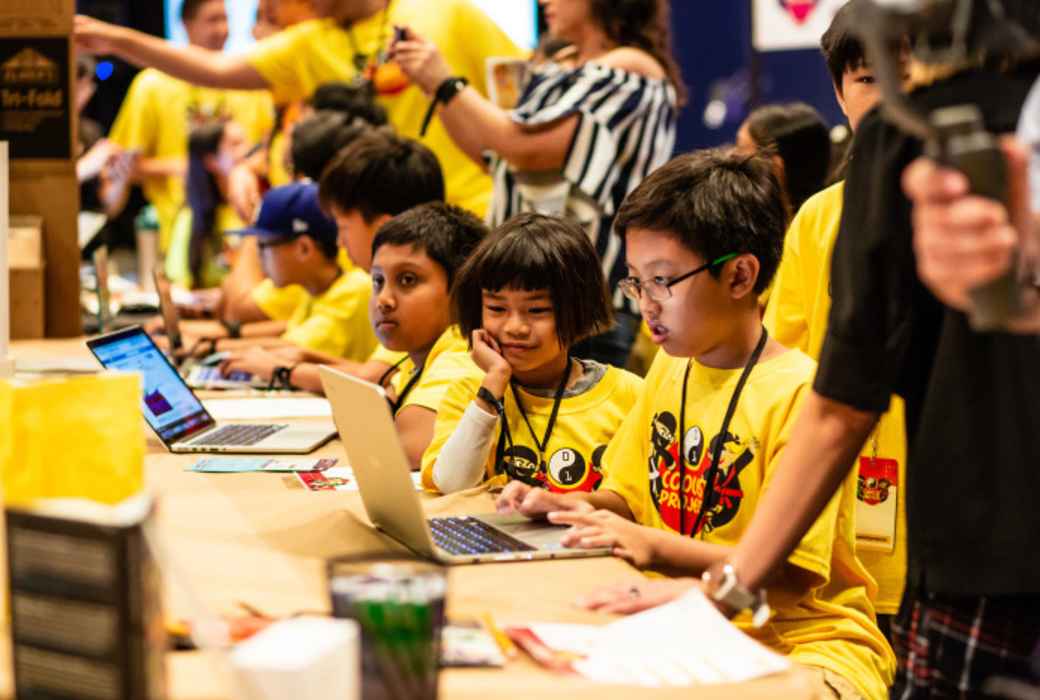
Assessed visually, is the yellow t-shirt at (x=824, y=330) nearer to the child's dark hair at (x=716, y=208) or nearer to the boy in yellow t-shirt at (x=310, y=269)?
the child's dark hair at (x=716, y=208)

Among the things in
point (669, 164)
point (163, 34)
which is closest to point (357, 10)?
point (669, 164)

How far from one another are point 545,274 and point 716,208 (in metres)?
0.42

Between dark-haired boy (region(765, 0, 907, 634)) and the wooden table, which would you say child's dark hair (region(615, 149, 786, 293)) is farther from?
the wooden table

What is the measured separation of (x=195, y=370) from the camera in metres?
3.83

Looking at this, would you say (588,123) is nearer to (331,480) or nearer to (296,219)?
(296,219)

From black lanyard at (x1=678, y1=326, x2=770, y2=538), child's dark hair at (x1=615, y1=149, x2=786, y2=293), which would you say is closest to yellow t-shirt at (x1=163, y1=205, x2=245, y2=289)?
child's dark hair at (x1=615, y1=149, x2=786, y2=293)

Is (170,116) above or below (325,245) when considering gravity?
above

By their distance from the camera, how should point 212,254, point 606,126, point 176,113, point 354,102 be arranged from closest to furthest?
point 606,126, point 354,102, point 212,254, point 176,113

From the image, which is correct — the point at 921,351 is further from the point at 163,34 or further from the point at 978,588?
the point at 163,34

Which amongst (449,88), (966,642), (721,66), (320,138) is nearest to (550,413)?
(966,642)

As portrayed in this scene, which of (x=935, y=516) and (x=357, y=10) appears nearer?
(x=935, y=516)

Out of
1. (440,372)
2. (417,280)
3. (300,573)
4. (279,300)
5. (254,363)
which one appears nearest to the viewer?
(300,573)

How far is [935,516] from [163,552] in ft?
2.47

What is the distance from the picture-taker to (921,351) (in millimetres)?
1472
